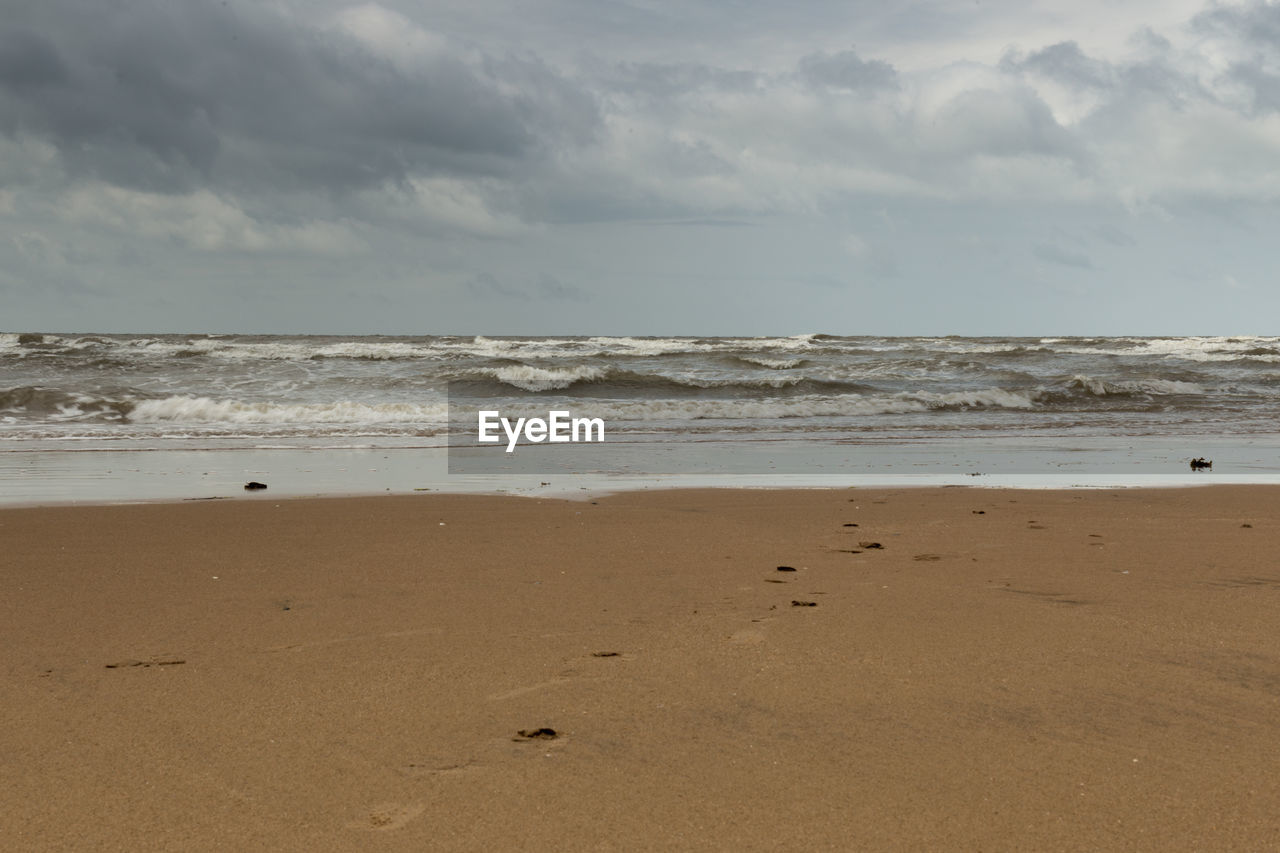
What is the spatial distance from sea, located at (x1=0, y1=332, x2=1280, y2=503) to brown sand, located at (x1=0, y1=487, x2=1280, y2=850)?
3363mm

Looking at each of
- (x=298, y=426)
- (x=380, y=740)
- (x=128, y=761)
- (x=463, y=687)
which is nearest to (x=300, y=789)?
(x=380, y=740)

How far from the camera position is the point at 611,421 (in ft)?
53.7

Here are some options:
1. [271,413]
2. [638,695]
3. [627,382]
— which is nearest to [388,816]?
[638,695]

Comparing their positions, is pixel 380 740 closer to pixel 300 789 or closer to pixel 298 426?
pixel 300 789

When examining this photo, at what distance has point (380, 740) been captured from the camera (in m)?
2.42

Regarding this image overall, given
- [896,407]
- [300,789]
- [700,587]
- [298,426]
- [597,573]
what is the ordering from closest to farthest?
1. [300,789]
2. [700,587]
3. [597,573]
4. [298,426]
5. [896,407]

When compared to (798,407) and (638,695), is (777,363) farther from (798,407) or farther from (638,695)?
(638,695)

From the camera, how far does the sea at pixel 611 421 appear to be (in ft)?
28.5

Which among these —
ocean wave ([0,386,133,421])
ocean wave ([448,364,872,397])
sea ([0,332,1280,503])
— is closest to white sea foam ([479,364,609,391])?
ocean wave ([448,364,872,397])

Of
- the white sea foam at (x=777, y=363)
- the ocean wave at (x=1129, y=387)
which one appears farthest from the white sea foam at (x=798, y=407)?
the white sea foam at (x=777, y=363)

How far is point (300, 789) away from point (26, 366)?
30714 mm

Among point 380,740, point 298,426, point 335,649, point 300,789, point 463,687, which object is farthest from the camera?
point 298,426

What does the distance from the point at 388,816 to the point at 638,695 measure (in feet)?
2.85

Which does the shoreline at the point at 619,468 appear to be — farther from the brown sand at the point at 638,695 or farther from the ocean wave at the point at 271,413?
the ocean wave at the point at 271,413
